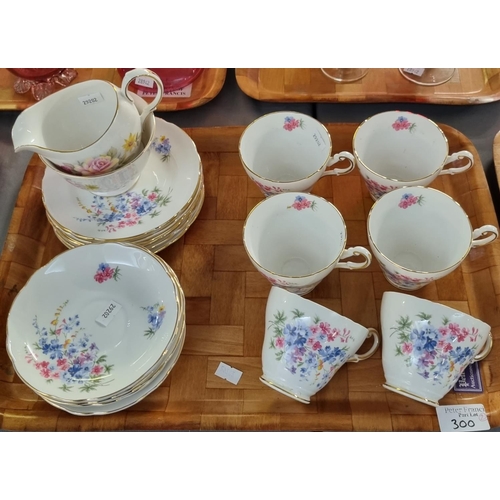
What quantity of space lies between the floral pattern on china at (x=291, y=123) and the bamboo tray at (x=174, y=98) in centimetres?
23

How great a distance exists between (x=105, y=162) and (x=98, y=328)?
0.25 meters

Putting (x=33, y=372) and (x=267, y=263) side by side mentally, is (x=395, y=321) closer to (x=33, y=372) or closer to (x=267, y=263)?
(x=267, y=263)

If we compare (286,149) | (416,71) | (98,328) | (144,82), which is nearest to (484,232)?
(286,149)

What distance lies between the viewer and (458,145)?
87 centimetres

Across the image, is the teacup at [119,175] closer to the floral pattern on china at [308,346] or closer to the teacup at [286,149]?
the teacup at [286,149]

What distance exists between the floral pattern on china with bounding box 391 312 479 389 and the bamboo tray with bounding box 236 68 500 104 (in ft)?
1.71

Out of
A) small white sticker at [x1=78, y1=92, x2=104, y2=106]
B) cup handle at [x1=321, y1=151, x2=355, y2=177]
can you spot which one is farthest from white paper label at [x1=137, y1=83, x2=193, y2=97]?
cup handle at [x1=321, y1=151, x2=355, y2=177]

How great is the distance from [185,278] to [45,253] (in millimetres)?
248

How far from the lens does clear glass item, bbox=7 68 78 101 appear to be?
1015 mm

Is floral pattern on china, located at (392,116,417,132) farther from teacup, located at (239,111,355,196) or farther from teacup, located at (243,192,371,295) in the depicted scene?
teacup, located at (243,192,371,295)

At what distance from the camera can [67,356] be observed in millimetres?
687

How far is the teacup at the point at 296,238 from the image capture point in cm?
68

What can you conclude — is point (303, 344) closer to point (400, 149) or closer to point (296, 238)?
point (296, 238)

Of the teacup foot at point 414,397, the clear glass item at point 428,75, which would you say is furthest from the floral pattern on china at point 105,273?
the clear glass item at point 428,75
